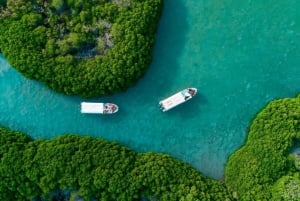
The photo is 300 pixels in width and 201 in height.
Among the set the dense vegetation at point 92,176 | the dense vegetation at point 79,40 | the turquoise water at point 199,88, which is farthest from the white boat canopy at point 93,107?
the dense vegetation at point 92,176

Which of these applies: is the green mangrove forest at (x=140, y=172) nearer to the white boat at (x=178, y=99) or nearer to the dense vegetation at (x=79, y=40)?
the white boat at (x=178, y=99)

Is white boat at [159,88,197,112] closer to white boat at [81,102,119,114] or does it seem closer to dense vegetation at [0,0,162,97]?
dense vegetation at [0,0,162,97]

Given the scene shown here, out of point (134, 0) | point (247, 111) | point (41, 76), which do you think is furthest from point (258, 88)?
point (41, 76)

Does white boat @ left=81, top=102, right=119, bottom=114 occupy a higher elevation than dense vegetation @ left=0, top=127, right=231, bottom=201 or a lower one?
higher

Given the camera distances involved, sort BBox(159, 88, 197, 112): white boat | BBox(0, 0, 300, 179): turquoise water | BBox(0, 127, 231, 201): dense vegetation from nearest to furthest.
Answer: BBox(0, 127, 231, 201): dense vegetation → BBox(159, 88, 197, 112): white boat → BBox(0, 0, 300, 179): turquoise water

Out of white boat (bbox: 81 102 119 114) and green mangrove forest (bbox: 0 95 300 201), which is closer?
green mangrove forest (bbox: 0 95 300 201)

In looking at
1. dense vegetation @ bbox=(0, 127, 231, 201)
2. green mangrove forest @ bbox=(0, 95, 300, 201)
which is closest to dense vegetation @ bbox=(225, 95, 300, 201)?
green mangrove forest @ bbox=(0, 95, 300, 201)

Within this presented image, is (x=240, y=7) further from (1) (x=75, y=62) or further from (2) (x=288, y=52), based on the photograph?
(1) (x=75, y=62)
